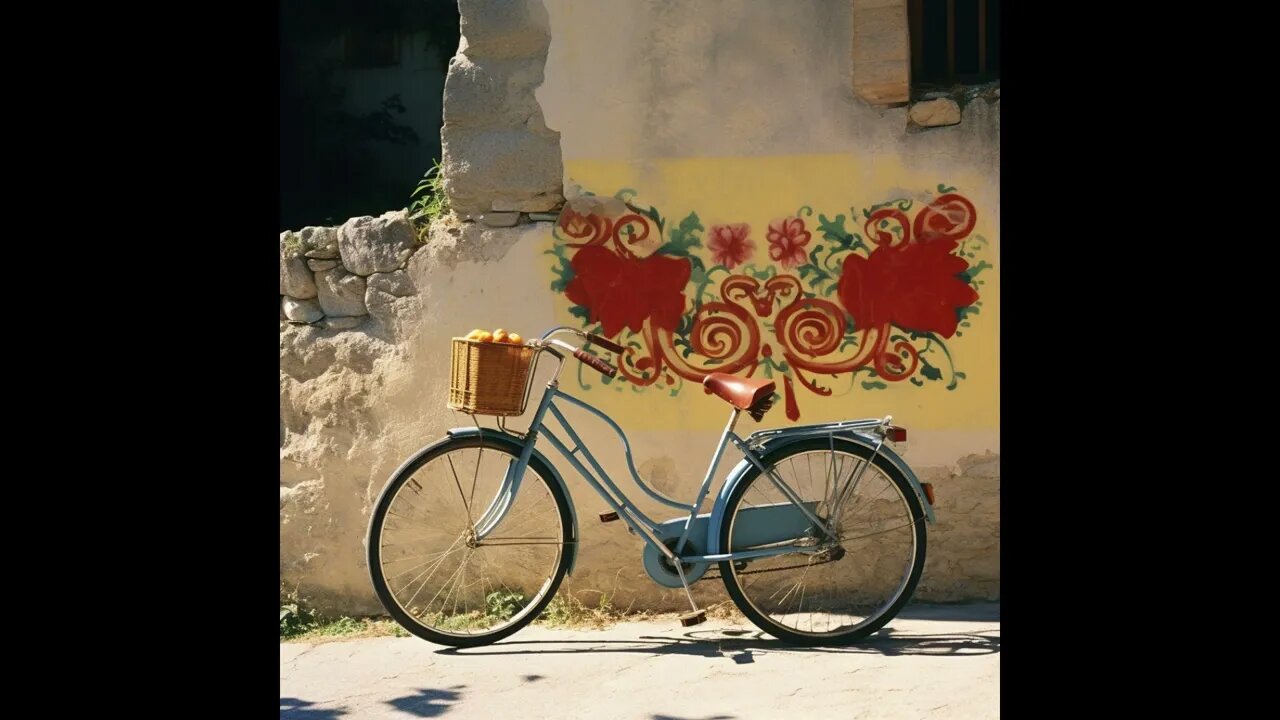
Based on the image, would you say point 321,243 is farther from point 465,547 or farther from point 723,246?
point 723,246

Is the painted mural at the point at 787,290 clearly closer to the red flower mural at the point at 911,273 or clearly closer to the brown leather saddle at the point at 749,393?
the red flower mural at the point at 911,273

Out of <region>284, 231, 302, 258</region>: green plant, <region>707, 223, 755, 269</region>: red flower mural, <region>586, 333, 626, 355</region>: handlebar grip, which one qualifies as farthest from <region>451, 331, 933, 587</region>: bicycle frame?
<region>284, 231, 302, 258</region>: green plant

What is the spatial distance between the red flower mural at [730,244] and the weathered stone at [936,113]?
2.51ft

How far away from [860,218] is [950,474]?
40.5 inches

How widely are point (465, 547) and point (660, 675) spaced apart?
1.14 m

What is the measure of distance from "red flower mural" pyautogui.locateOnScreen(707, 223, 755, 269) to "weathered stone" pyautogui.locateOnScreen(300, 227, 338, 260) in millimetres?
1494

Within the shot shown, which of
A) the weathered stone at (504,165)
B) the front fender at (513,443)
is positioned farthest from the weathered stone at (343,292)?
the front fender at (513,443)

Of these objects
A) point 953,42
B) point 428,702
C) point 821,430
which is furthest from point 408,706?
point 953,42

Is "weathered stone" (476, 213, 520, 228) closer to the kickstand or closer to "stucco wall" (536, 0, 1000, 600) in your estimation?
"stucco wall" (536, 0, 1000, 600)

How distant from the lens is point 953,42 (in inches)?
201

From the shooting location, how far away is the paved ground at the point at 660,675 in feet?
12.2
